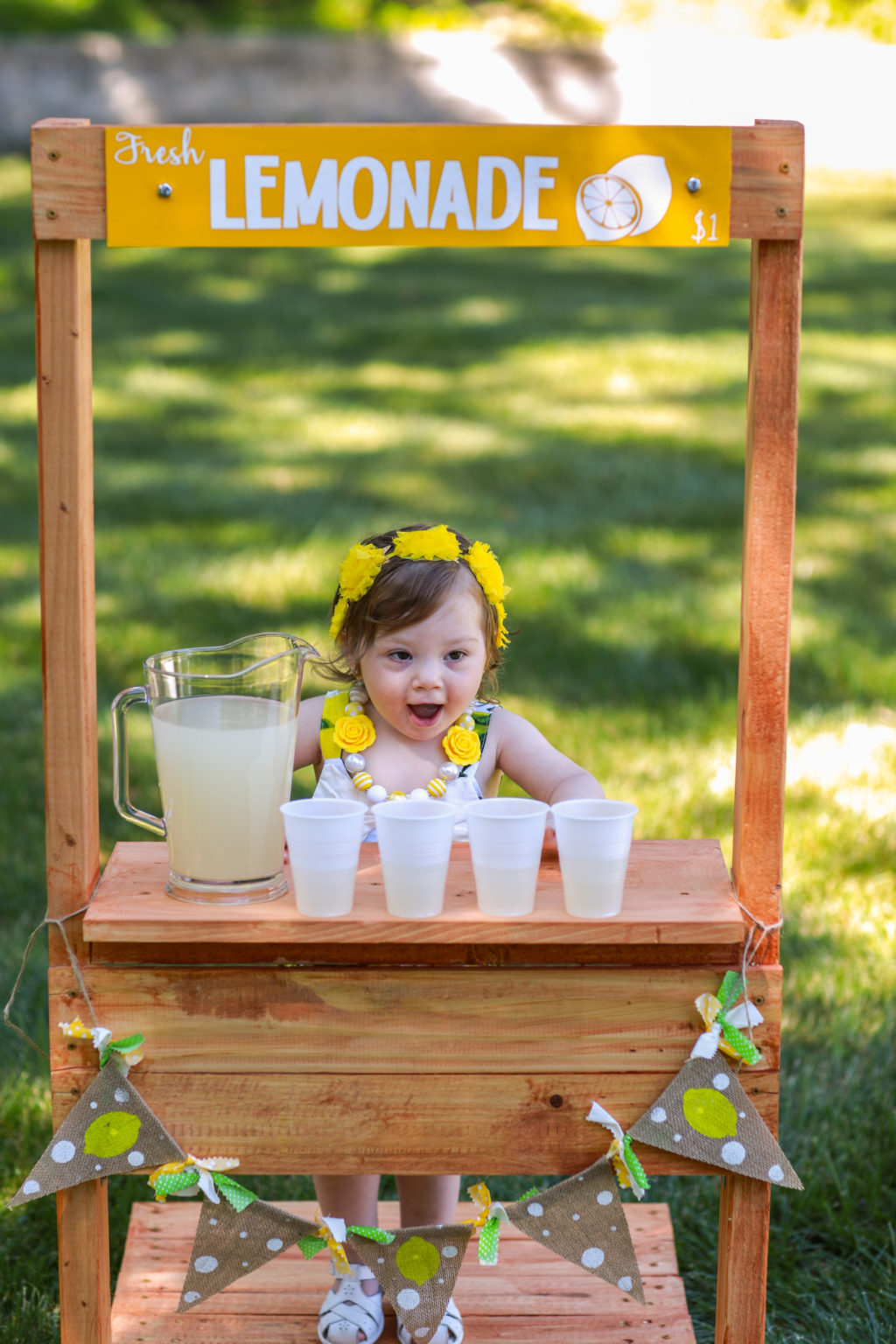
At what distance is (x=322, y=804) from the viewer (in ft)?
5.66

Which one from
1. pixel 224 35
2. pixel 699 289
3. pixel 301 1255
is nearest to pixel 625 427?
pixel 699 289

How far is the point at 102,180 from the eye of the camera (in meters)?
1.61

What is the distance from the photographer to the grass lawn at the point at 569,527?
256 cm

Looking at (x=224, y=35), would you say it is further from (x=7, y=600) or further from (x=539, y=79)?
(x=7, y=600)

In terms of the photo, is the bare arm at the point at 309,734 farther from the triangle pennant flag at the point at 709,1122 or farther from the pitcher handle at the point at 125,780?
the triangle pennant flag at the point at 709,1122

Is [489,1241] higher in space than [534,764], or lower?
lower

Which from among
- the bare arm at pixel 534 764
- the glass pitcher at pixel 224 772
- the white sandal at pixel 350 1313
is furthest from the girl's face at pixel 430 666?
the white sandal at pixel 350 1313

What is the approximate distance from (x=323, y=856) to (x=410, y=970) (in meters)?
0.17

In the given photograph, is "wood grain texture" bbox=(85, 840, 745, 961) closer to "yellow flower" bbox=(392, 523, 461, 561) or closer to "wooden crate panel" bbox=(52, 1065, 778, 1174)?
"wooden crate panel" bbox=(52, 1065, 778, 1174)

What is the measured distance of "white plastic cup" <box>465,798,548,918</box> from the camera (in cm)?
166

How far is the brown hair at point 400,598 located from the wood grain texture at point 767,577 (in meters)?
0.46

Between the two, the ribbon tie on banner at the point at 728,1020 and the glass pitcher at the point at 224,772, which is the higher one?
the glass pitcher at the point at 224,772

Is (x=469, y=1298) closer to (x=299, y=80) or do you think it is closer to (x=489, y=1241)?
(x=489, y=1241)

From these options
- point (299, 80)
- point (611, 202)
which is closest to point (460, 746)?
point (611, 202)
